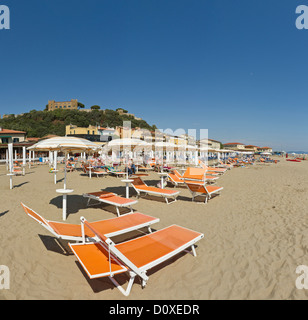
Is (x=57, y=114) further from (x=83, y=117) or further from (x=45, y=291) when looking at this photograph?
(x=45, y=291)

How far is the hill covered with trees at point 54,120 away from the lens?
183 feet

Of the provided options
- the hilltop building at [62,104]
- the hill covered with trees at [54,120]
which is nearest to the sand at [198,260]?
the hill covered with trees at [54,120]

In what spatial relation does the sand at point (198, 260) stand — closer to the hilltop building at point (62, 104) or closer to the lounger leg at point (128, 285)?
the lounger leg at point (128, 285)

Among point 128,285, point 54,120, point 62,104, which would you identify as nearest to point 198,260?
point 128,285

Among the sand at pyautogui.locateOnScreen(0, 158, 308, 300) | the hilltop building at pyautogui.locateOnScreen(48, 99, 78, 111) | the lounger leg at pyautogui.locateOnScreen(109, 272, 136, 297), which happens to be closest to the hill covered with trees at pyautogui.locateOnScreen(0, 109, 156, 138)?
the hilltop building at pyautogui.locateOnScreen(48, 99, 78, 111)

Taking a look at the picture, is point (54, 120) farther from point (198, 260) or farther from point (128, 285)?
point (128, 285)

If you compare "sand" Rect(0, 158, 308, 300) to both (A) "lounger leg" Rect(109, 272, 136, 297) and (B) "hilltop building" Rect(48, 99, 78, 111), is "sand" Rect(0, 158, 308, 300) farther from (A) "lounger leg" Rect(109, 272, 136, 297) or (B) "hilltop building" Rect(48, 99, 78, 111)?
(B) "hilltop building" Rect(48, 99, 78, 111)

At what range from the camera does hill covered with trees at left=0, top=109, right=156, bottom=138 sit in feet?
183

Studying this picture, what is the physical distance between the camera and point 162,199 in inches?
264

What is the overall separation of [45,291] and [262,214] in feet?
16.2

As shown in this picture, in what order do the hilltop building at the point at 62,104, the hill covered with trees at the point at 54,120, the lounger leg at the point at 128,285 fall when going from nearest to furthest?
the lounger leg at the point at 128,285, the hill covered with trees at the point at 54,120, the hilltop building at the point at 62,104

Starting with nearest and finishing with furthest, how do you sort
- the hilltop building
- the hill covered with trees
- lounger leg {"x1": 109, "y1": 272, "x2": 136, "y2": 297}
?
lounger leg {"x1": 109, "y1": 272, "x2": 136, "y2": 297} → the hill covered with trees → the hilltop building

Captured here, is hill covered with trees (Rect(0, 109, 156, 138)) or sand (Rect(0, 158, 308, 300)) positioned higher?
hill covered with trees (Rect(0, 109, 156, 138))

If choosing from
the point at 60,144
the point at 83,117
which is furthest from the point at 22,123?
the point at 60,144
